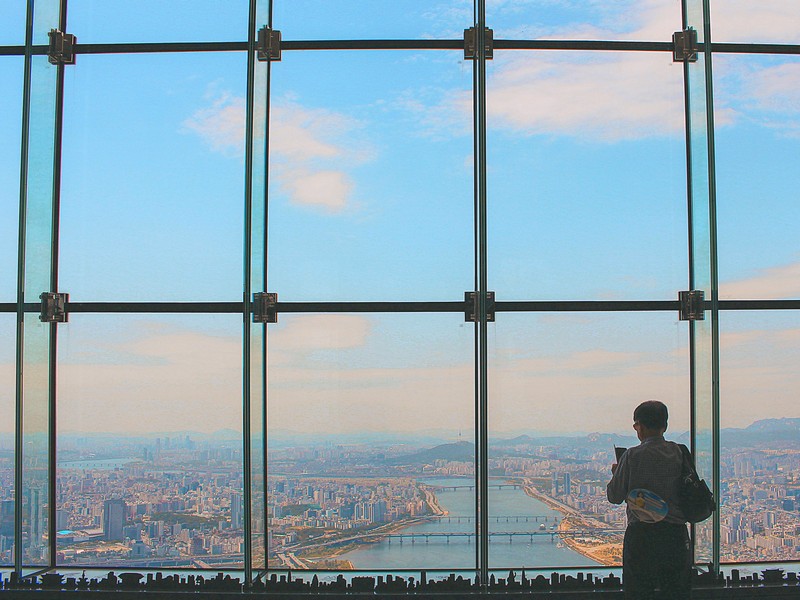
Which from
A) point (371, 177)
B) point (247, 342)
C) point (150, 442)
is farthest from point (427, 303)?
point (150, 442)

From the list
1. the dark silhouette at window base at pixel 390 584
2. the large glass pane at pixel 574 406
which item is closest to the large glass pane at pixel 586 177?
the large glass pane at pixel 574 406

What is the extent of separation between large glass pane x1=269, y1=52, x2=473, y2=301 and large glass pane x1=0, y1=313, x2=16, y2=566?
1.63 m

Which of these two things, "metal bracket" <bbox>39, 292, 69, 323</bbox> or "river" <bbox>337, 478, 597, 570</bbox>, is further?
"metal bracket" <bbox>39, 292, 69, 323</bbox>

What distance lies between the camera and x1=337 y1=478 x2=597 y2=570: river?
4484 millimetres

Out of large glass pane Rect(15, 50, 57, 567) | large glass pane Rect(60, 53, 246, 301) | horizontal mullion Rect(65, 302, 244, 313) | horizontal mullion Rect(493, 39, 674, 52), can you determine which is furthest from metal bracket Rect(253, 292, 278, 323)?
horizontal mullion Rect(493, 39, 674, 52)

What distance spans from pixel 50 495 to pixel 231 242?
5.99ft

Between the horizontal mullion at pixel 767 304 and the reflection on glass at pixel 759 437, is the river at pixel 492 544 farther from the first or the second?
the horizontal mullion at pixel 767 304

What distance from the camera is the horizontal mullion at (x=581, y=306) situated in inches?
181

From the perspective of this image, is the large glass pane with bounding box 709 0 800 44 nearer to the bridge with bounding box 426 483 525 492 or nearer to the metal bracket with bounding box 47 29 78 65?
the bridge with bounding box 426 483 525 492

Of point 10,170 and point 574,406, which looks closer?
point 574,406

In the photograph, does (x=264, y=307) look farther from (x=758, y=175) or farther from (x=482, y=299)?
(x=758, y=175)

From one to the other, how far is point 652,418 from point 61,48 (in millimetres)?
4015

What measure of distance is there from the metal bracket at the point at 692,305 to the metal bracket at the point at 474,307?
110 centimetres

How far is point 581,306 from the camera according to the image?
4598 millimetres
